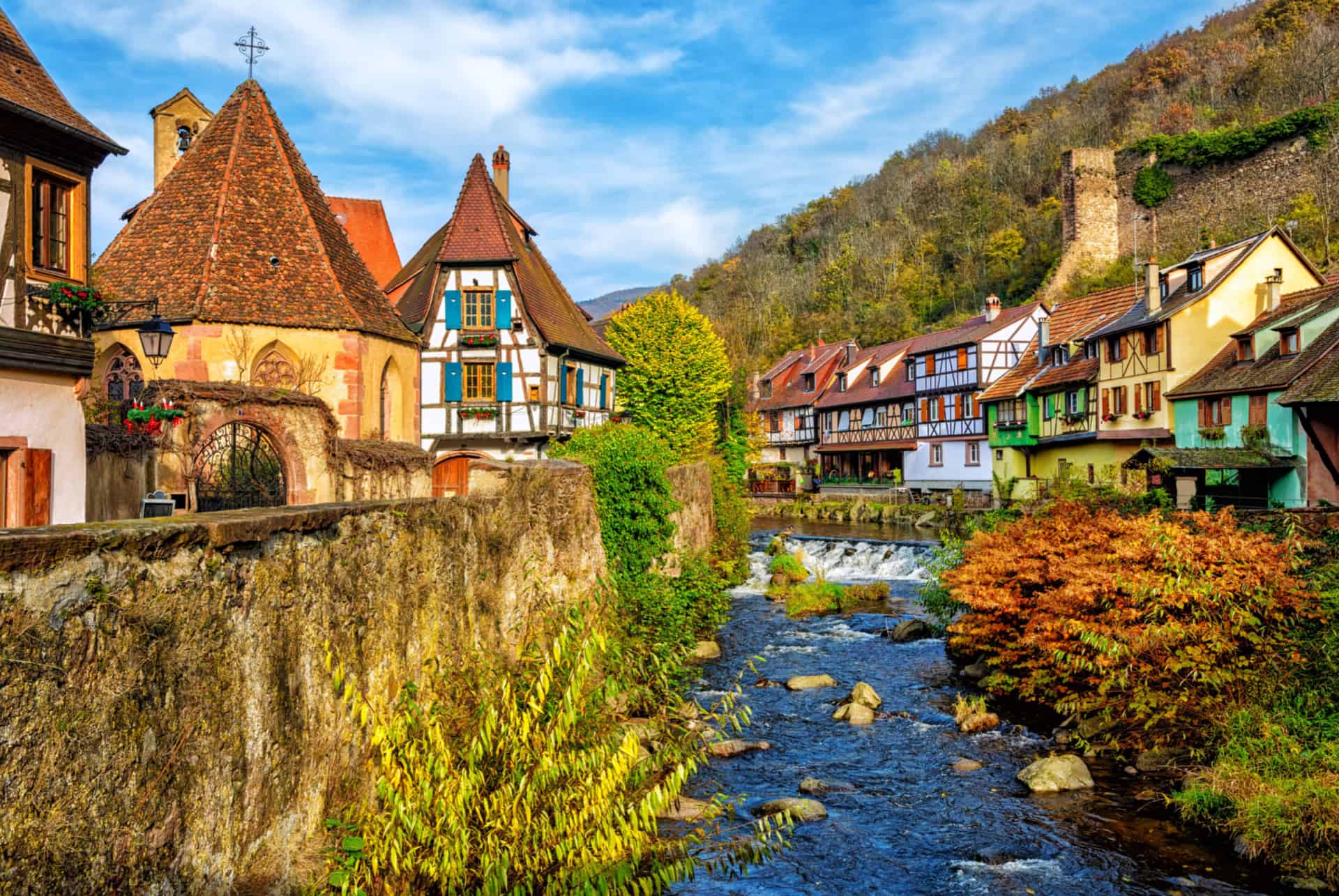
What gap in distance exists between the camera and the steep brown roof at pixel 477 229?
30125 millimetres

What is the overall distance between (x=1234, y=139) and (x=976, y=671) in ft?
178

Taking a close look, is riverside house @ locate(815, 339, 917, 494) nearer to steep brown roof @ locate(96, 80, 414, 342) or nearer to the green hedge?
the green hedge

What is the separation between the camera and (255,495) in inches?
614

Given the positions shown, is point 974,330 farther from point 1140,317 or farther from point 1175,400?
point 1175,400

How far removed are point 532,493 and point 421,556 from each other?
3558mm

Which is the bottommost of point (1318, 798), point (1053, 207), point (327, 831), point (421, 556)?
point (1318, 798)

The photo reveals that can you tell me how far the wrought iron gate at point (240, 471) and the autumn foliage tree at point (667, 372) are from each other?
2162 cm

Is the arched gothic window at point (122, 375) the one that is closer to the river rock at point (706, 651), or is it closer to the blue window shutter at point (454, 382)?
the blue window shutter at point (454, 382)

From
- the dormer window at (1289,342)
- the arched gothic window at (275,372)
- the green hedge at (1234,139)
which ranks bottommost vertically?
the arched gothic window at (275,372)

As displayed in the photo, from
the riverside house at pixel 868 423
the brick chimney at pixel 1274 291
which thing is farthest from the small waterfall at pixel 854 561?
the riverside house at pixel 868 423

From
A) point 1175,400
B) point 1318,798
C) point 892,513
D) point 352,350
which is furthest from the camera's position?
point 892,513

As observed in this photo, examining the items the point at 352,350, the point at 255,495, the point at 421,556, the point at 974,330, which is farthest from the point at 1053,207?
the point at 421,556

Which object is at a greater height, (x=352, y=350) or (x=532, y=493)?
(x=352, y=350)

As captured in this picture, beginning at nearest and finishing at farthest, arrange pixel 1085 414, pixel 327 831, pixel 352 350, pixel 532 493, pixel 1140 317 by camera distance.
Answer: pixel 327 831, pixel 532 493, pixel 352 350, pixel 1140 317, pixel 1085 414
